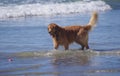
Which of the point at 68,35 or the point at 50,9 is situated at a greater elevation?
the point at 68,35

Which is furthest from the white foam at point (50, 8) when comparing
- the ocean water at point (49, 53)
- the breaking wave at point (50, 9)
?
the ocean water at point (49, 53)

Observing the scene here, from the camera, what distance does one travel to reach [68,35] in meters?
11.4

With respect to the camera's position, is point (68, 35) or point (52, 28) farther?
point (68, 35)

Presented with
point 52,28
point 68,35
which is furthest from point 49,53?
point 68,35

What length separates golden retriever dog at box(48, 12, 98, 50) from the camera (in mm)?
11174

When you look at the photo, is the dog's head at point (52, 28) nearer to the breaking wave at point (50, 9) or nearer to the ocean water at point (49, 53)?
the ocean water at point (49, 53)

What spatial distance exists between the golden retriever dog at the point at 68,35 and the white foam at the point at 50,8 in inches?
352

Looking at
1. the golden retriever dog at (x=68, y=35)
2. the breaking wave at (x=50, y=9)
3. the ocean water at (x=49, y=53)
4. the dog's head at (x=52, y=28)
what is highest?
the dog's head at (x=52, y=28)

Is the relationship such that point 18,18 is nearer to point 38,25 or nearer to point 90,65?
point 38,25

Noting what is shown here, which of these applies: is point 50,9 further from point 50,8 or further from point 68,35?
point 68,35

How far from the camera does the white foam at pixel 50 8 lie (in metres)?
20.8

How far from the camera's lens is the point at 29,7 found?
2267cm

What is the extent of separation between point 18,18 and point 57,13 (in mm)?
2601

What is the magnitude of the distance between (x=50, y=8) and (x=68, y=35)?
11269 millimetres
